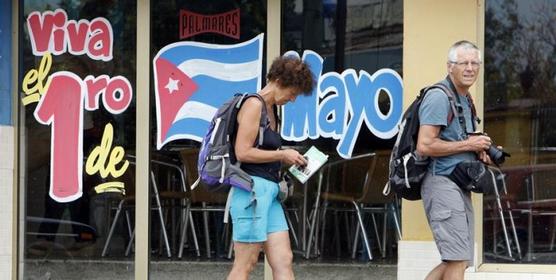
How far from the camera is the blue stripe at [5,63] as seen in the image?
789 cm

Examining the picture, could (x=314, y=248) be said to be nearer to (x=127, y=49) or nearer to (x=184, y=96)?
(x=184, y=96)

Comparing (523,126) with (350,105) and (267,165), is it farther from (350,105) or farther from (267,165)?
(267,165)

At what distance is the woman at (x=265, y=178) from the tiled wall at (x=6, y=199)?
256cm

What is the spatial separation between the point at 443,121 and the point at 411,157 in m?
0.34

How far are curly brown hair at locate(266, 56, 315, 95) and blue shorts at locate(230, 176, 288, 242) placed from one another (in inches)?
22.8

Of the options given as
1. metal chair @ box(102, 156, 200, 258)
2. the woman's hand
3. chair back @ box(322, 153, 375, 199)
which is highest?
the woman's hand

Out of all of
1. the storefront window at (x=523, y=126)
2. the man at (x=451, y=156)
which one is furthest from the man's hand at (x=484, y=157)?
the storefront window at (x=523, y=126)

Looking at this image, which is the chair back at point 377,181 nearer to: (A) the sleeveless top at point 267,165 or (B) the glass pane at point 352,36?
(B) the glass pane at point 352,36

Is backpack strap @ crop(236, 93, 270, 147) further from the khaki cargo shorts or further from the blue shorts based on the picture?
the khaki cargo shorts

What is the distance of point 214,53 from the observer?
25.8ft

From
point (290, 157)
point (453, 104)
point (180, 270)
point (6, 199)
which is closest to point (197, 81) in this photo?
point (180, 270)

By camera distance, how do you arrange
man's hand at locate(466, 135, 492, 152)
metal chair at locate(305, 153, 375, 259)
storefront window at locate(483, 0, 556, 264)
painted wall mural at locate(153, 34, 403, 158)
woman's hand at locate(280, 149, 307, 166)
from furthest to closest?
metal chair at locate(305, 153, 375, 259) < painted wall mural at locate(153, 34, 403, 158) < storefront window at locate(483, 0, 556, 264) < man's hand at locate(466, 135, 492, 152) < woman's hand at locate(280, 149, 307, 166)

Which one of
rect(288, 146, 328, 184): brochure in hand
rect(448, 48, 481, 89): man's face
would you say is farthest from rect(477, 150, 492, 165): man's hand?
rect(288, 146, 328, 184): brochure in hand

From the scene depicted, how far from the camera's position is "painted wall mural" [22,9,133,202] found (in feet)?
26.2
